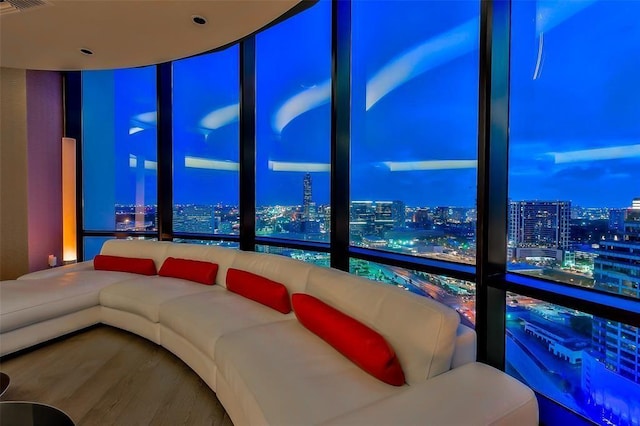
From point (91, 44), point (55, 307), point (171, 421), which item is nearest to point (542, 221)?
A: point (171, 421)

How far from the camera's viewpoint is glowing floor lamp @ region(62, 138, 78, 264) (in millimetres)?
4234

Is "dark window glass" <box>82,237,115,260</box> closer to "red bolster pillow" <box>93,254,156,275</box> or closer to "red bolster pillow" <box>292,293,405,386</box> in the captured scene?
"red bolster pillow" <box>93,254,156,275</box>

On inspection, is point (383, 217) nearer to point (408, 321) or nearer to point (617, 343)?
point (408, 321)

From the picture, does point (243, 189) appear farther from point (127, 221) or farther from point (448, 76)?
point (448, 76)

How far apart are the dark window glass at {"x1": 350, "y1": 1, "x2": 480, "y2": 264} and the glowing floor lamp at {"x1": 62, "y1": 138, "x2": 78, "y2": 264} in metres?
3.87

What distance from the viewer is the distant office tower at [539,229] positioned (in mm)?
1774

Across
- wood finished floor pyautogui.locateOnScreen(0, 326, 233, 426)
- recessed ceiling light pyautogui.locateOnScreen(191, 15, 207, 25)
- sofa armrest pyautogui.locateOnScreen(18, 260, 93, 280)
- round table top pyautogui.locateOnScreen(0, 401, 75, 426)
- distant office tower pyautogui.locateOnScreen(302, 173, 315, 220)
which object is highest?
recessed ceiling light pyautogui.locateOnScreen(191, 15, 207, 25)

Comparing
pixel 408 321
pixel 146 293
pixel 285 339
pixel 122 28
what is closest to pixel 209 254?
pixel 146 293

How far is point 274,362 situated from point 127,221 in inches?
166

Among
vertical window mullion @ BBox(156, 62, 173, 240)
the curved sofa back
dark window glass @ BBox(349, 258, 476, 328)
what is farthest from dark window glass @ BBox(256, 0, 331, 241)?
vertical window mullion @ BBox(156, 62, 173, 240)

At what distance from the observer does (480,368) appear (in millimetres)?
1394

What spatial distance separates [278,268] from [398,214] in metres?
1.17

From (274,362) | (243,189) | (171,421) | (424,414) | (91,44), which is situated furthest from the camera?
(243,189)

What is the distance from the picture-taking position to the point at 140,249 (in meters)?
3.84
